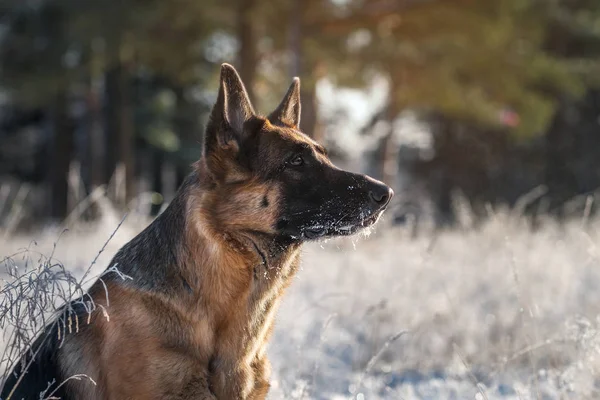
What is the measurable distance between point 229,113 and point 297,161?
0.43 m

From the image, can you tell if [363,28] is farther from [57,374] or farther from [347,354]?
[57,374]

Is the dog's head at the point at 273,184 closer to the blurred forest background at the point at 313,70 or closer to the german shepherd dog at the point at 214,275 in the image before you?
the german shepherd dog at the point at 214,275

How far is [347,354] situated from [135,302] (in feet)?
11.7

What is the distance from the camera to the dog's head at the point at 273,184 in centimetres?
332

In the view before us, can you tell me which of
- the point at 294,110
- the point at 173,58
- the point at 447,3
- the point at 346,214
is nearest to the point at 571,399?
the point at 346,214

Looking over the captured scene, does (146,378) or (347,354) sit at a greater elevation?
(146,378)

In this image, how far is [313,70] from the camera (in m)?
15.5

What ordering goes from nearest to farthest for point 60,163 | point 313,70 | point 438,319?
1. point 438,319
2. point 313,70
3. point 60,163

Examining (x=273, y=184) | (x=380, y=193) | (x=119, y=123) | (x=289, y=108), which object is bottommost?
(x=119, y=123)

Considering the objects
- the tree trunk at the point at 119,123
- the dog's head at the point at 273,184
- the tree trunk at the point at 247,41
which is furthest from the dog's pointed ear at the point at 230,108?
the tree trunk at the point at 119,123

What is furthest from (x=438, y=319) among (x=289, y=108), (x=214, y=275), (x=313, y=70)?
(x=313, y=70)

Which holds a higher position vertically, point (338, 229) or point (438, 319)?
point (338, 229)

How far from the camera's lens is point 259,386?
3.26m

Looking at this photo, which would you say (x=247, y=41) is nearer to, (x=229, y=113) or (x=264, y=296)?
(x=229, y=113)
